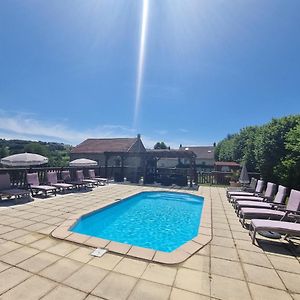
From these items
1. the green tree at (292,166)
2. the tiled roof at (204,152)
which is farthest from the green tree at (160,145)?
the green tree at (292,166)

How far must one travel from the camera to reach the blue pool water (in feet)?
19.2

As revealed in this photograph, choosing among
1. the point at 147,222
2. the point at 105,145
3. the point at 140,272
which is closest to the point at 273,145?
the point at 147,222

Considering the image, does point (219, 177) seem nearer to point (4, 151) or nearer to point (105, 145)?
point (105, 145)

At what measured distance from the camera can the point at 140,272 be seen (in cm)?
323

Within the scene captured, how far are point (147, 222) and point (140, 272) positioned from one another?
4525 millimetres

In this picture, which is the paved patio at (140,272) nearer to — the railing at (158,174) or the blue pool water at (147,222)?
the blue pool water at (147,222)

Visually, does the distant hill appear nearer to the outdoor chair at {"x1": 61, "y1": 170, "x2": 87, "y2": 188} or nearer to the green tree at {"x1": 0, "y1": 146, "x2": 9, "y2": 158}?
the green tree at {"x1": 0, "y1": 146, "x2": 9, "y2": 158}

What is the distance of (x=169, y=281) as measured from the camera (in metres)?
3.00

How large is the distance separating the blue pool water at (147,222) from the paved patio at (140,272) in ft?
5.09

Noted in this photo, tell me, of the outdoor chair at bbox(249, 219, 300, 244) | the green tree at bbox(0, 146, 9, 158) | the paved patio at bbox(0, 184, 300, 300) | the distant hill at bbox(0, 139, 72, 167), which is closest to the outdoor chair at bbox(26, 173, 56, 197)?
the paved patio at bbox(0, 184, 300, 300)

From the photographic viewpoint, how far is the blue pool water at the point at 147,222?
585cm

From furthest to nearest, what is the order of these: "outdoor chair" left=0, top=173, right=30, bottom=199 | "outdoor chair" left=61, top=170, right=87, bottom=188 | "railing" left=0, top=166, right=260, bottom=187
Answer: "railing" left=0, top=166, right=260, bottom=187 < "outdoor chair" left=61, top=170, right=87, bottom=188 < "outdoor chair" left=0, top=173, right=30, bottom=199

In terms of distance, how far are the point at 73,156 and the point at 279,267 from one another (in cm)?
2950

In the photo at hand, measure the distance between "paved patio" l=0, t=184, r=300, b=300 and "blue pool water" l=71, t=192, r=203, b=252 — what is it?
1.55 meters
